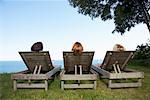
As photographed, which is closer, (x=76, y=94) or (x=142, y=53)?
(x=76, y=94)

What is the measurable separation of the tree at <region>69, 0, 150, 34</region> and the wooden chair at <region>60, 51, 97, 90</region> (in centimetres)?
686

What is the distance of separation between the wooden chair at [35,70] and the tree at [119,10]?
7.32 m

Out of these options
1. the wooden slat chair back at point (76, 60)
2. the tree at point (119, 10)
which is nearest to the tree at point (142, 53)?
the tree at point (119, 10)

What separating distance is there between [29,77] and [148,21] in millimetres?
9753

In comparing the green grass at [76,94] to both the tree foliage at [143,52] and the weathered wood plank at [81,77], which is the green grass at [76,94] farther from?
the tree foliage at [143,52]

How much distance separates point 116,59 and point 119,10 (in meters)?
6.40

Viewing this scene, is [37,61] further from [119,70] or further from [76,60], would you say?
[119,70]

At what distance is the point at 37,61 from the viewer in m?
10.7

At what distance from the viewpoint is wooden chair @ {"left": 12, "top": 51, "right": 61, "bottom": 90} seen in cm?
958

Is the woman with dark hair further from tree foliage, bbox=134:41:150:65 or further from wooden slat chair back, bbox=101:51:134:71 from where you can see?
tree foliage, bbox=134:41:150:65

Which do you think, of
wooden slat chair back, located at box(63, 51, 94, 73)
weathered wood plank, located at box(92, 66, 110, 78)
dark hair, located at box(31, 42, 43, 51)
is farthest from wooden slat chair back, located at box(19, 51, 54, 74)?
weathered wood plank, located at box(92, 66, 110, 78)

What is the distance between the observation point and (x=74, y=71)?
11.1 metres

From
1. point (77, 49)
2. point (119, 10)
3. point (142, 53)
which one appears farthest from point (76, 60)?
point (142, 53)

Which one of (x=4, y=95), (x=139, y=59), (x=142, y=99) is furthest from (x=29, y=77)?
(x=139, y=59)
